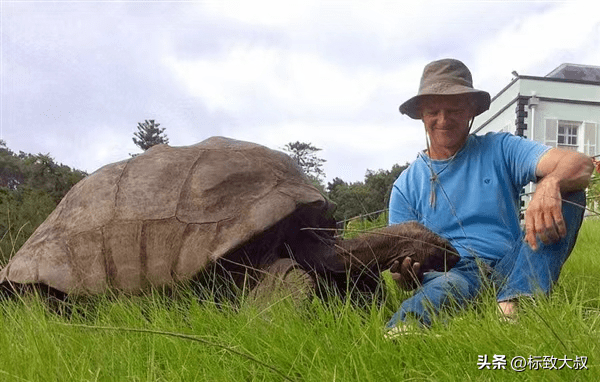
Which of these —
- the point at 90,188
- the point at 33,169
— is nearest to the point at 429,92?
the point at 90,188

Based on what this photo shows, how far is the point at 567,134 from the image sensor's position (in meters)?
21.7

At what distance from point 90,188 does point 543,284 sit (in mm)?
2302

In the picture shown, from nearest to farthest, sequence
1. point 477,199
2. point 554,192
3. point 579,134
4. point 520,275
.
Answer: point 554,192 → point 520,275 → point 477,199 → point 579,134

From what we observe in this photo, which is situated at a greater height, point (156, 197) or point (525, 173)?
point (525, 173)

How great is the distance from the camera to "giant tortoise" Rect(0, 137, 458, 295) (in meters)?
2.58

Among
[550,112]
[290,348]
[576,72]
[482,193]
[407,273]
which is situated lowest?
[290,348]

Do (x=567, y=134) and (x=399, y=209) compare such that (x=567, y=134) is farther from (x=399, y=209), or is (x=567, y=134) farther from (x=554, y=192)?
(x=554, y=192)

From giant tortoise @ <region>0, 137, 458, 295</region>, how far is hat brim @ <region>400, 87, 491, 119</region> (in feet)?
2.33

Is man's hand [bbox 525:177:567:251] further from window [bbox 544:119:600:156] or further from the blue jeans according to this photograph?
window [bbox 544:119:600:156]

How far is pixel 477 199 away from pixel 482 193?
0.04 meters

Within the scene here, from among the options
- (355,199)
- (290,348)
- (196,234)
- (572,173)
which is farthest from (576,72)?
(290,348)

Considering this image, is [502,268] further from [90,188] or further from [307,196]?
[90,188]

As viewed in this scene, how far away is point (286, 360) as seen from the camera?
5.59ft

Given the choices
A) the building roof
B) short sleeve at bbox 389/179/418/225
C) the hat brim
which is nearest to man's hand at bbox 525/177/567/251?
A: the hat brim
